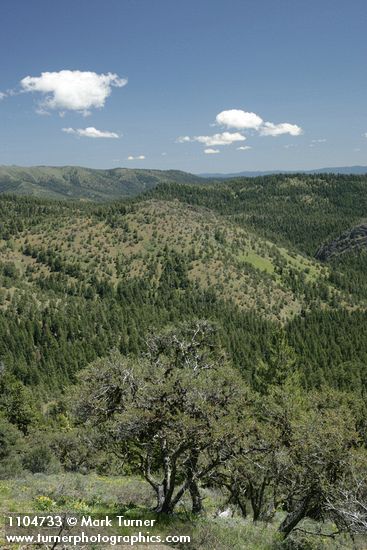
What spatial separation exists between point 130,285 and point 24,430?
112823 millimetres

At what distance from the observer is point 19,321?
152 m

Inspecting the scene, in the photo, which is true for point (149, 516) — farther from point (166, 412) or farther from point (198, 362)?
point (198, 362)

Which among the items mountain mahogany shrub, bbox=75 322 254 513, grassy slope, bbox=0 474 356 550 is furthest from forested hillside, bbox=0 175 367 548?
grassy slope, bbox=0 474 356 550

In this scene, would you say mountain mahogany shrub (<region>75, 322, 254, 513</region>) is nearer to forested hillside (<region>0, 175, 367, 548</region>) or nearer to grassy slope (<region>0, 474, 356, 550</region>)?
forested hillside (<region>0, 175, 367, 548</region>)

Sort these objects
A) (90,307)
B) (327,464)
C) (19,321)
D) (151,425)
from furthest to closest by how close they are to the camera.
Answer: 1. (90,307)
2. (19,321)
3. (327,464)
4. (151,425)

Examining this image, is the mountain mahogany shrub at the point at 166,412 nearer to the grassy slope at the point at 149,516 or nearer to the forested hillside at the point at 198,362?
the forested hillside at the point at 198,362

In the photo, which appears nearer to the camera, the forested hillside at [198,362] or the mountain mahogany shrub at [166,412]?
the mountain mahogany shrub at [166,412]

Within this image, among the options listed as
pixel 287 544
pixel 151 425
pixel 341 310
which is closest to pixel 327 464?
pixel 287 544

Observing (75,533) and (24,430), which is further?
(24,430)

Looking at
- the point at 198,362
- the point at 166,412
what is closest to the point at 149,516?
the point at 166,412

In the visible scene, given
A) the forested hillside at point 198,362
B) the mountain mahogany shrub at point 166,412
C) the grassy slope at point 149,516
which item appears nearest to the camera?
the grassy slope at point 149,516

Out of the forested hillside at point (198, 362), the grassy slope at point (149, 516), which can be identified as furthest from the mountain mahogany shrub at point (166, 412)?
the grassy slope at point (149, 516)

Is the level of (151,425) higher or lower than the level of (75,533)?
higher

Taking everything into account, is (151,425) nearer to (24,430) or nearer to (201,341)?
(201,341)
